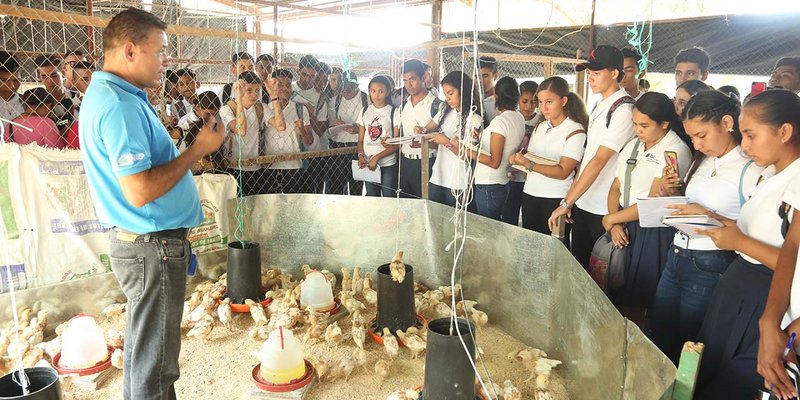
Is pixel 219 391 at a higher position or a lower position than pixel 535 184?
lower

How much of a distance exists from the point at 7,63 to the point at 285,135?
1919mm

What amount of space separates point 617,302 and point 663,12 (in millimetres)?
8923

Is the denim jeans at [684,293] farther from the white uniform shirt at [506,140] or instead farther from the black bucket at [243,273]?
the black bucket at [243,273]

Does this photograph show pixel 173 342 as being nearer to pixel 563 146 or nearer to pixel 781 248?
pixel 781 248

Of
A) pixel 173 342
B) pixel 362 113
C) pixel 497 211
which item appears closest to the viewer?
pixel 173 342

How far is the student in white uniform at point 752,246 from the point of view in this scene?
5.70 feet

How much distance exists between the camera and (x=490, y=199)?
386 centimetres

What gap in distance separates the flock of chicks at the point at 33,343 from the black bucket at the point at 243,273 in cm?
75

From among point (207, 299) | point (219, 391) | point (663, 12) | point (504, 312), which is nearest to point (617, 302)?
point (504, 312)

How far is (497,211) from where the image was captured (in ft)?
12.8

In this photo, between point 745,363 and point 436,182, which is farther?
point 436,182

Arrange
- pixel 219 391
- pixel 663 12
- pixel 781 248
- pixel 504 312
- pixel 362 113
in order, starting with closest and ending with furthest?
pixel 781 248
pixel 219 391
pixel 504 312
pixel 362 113
pixel 663 12

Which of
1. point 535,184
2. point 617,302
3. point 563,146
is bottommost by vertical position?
point 617,302

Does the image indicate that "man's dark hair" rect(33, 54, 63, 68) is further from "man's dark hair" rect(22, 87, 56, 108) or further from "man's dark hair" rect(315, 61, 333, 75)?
"man's dark hair" rect(315, 61, 333, 75)
